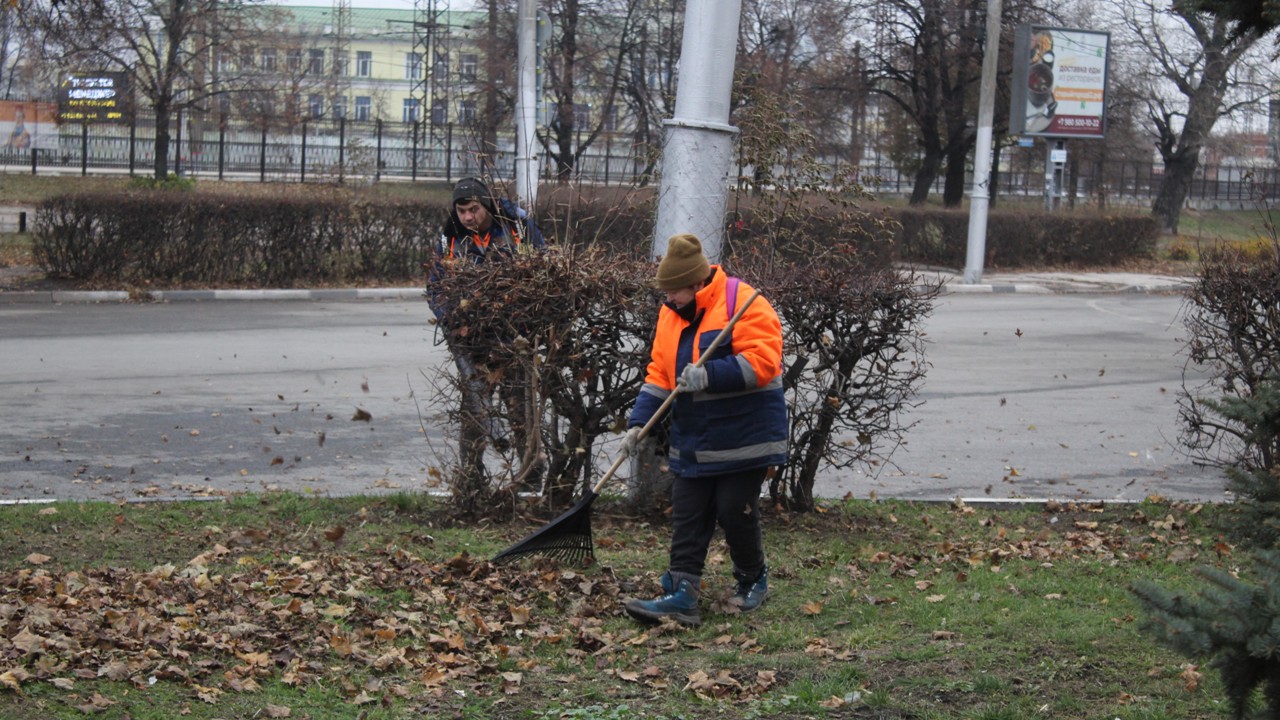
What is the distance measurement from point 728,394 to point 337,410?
601cm

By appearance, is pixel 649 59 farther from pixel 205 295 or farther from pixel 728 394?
pixel 728 394

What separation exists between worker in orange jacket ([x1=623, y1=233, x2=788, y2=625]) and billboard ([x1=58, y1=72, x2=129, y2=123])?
32.3 metres

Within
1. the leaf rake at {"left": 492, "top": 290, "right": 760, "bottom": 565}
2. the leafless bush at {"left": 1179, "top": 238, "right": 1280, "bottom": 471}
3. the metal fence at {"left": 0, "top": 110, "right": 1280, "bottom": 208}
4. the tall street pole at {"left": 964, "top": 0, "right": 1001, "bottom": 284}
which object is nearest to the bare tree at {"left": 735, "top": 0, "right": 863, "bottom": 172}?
the metal fence at {"left": 0, "top": 110, "right": 1280, "bottom": 208}

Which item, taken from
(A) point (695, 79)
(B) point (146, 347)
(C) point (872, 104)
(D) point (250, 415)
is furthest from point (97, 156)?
(A) point (695, 79)

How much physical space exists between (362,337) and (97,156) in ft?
88.3

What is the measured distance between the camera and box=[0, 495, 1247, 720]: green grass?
432 centimetres

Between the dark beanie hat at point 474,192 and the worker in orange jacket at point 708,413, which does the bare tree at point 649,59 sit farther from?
the worker in orange jacket at point 708,413

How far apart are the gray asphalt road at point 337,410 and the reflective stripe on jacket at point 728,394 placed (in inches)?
68.7

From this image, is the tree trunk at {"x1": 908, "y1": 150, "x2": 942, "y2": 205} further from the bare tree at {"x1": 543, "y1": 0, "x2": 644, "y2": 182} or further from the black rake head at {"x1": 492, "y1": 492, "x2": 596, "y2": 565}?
the black rake head at {"x1": 492, "y1": 492, "x2": 596, "y2": 565}

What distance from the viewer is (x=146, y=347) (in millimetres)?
13438

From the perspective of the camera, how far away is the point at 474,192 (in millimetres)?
6840

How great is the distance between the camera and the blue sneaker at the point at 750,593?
546 cm

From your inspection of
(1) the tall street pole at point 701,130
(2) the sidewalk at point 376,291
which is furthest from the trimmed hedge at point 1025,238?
(1) the tall street pole at point 701,130

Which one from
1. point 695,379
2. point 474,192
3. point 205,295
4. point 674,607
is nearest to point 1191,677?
point 674,607
